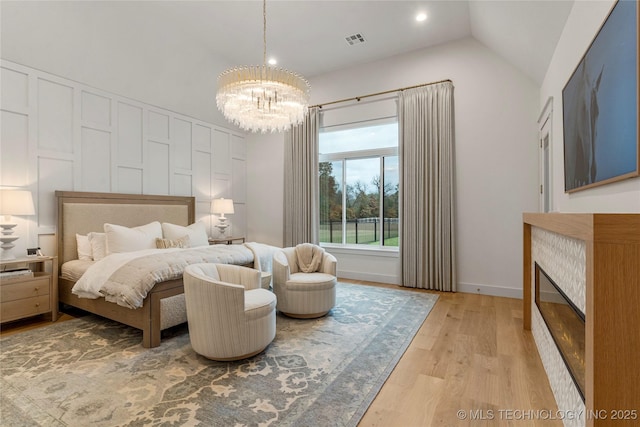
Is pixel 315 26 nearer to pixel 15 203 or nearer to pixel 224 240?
pixel 224 240

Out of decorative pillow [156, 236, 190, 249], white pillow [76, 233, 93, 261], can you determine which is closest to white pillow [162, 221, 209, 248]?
decorative pillow [156, 236, 190, 249]

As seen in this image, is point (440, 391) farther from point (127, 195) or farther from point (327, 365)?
point (127, 195)

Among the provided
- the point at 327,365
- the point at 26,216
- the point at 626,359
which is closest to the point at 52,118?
the point at 26,216

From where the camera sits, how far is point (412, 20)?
407 cm

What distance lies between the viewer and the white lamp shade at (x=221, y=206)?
5383 millimetres

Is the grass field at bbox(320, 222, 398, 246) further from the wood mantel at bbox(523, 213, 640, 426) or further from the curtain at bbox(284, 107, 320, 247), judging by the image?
the wood mantel at bbox(523, 213, 640, 426)

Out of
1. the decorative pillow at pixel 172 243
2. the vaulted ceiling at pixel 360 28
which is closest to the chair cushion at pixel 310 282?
the decorative pillow at pixel 172 243

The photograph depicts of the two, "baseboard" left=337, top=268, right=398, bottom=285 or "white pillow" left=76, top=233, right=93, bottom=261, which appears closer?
"white pillow" left=76, top=233, right=93, bottom=261

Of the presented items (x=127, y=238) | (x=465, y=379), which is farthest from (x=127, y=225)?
(x=465, y=379)

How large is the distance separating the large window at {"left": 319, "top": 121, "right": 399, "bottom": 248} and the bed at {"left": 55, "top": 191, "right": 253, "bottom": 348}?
2299mm

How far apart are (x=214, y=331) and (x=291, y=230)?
11.5ft

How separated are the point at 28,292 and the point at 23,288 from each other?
0.21 feet

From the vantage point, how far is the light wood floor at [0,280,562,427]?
5.79ft

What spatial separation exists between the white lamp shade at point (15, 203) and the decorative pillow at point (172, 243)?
50.2 inches
